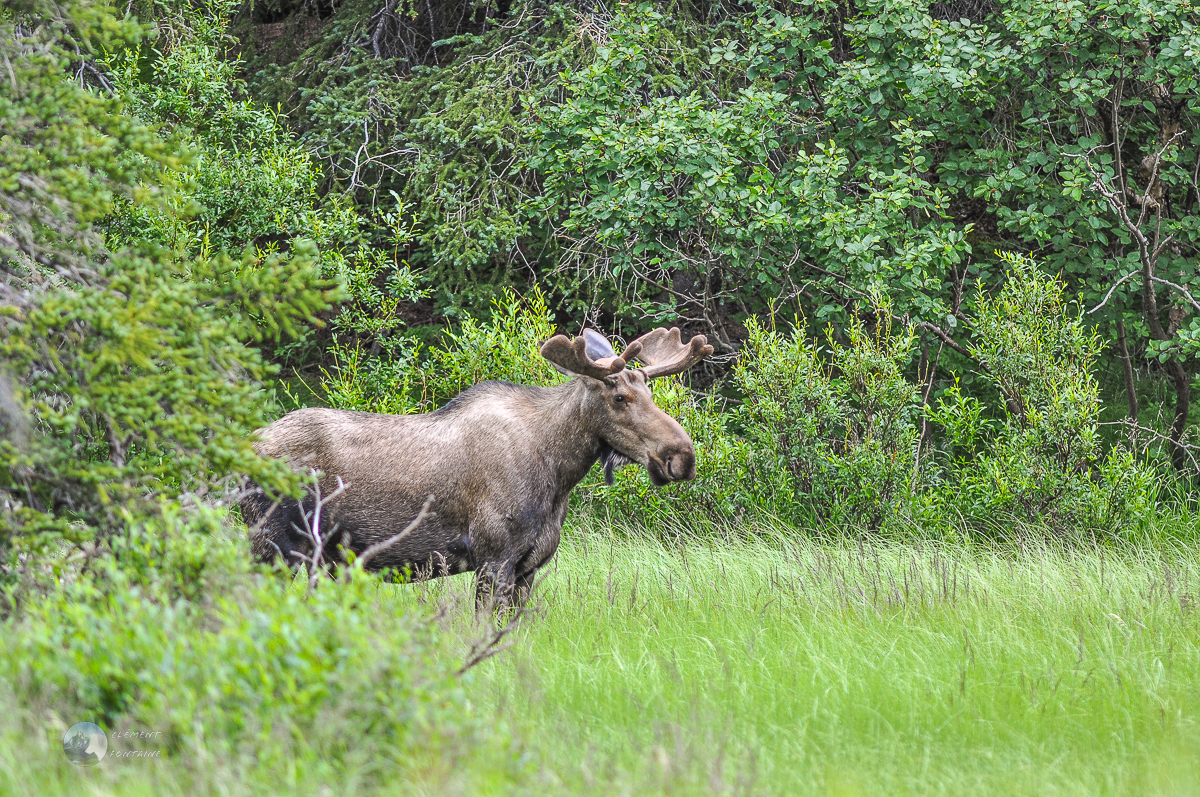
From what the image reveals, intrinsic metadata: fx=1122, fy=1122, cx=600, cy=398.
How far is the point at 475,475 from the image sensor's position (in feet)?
22.0

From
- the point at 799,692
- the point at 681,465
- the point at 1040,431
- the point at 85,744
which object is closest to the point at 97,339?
the point at 85,744

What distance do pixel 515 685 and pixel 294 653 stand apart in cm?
162

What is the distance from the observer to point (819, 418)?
9.99m

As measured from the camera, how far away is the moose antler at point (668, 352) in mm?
7141

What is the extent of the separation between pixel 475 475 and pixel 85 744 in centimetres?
318

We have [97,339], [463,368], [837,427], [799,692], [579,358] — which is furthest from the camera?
[463,368]

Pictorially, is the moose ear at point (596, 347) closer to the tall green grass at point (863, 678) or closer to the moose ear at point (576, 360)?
the moose ear at point (576, 360)

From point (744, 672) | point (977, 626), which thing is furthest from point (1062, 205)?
point (744, 672)

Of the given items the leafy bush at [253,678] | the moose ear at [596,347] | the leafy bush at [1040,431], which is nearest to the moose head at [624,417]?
the moose ear at [596,347]

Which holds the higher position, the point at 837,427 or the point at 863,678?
the point at 863,678

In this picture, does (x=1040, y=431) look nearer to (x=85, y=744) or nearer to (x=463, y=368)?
(x=463, y=368)

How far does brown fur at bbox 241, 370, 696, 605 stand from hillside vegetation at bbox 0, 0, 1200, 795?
37 cm

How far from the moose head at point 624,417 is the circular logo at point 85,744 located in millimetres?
3318

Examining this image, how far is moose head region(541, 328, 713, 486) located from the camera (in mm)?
6477
